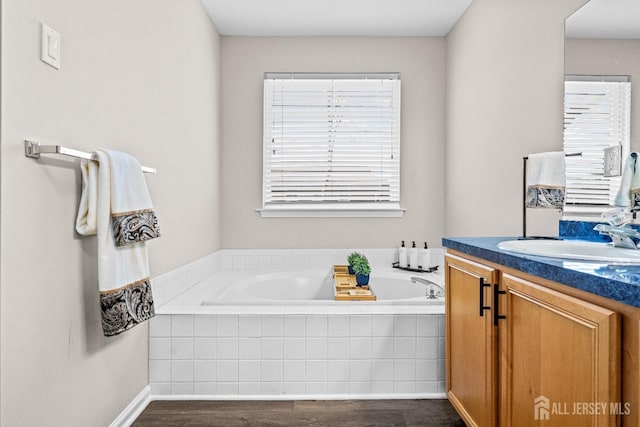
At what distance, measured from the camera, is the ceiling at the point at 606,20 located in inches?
55.2

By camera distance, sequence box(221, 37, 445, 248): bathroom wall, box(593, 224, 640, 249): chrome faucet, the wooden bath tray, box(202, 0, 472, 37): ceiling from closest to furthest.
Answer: box(593, 224, 640, 249): chrome faucet → the wooden bath tray → box(202, 0, 472, 37): ceiling → box(221, 37, 445, 248): bathroom wall

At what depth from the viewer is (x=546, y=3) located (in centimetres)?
188

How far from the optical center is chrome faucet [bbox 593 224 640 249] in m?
1.25

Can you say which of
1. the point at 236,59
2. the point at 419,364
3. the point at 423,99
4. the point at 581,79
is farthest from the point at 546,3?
the point at 236,59

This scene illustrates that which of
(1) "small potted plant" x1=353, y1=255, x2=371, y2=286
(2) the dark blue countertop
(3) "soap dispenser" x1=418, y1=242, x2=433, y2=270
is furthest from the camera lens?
(3) "soap dispenser" x1=418, y1=242, x2=433, y2=270

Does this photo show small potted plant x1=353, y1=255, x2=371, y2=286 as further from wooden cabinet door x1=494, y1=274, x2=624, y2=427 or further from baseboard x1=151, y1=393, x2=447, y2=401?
wooden cabinet door x1=494, y1=274, x2=624, y2=427

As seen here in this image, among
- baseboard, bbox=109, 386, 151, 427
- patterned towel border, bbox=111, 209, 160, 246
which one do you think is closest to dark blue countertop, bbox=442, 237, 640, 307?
patterned towel border, bbox=111, 209, 160, 246

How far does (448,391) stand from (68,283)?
62.4 inches

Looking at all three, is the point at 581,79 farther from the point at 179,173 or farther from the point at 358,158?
the point at 179,173

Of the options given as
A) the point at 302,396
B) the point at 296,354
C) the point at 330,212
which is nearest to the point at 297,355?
the point at 296,354

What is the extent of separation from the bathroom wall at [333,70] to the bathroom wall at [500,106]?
142 millimetres

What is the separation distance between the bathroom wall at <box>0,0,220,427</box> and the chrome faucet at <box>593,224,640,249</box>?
1.83 metres

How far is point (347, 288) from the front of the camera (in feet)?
8.05

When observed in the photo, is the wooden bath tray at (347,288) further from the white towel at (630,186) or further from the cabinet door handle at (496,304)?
the white towel at (630,186)
